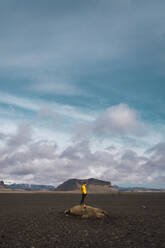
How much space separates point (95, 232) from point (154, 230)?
5172 mm

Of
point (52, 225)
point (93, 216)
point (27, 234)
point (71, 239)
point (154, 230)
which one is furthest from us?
point (93, 216)

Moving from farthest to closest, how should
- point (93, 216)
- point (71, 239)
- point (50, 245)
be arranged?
point (93, 216) → point (71, 239) → point (50, 245)

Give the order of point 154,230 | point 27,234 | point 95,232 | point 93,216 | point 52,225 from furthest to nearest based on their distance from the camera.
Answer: point 93,216 < point 52,225 < point 154,230 < point 95,232 < point 27,234

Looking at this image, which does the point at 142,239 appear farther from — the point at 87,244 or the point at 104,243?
the point at 87,244

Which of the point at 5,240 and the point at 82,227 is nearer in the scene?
the point at 5,240

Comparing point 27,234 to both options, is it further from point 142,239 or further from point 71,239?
point 142,239

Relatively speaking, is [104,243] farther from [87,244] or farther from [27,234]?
[27,234]

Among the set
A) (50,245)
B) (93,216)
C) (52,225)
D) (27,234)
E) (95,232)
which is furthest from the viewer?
(93,216)

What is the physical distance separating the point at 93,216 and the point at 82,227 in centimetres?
438

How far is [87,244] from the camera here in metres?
17.0

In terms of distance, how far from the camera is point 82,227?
2300 cm

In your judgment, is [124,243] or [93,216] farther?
→ [93,216]

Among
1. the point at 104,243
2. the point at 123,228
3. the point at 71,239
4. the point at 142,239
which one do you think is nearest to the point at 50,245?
the point at 71,239

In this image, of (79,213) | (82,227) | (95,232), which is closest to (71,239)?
(95,232)
